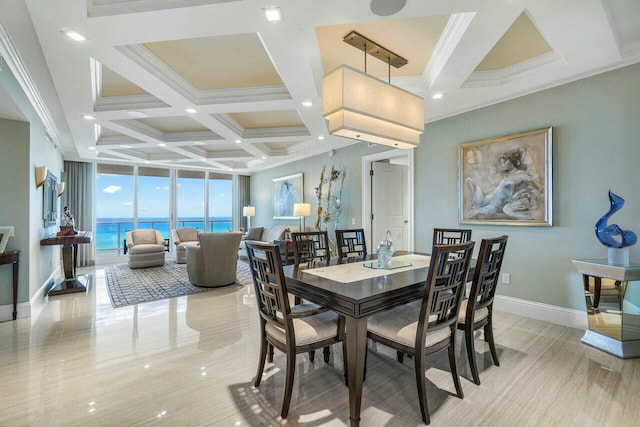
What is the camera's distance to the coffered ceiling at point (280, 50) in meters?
1.93

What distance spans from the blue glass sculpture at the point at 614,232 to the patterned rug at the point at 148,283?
182 inches

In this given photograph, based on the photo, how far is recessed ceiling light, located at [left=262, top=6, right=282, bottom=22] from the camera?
189cm

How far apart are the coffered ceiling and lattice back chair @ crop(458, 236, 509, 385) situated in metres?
1.65

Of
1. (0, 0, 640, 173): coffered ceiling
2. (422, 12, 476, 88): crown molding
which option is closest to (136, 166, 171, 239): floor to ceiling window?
(0, 0, 640, 173): coffered ceiling

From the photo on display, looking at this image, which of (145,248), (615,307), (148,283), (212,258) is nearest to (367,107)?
(615,307)

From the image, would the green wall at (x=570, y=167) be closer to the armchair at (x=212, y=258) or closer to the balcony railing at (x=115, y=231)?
the armchair at (x=212, y=258)

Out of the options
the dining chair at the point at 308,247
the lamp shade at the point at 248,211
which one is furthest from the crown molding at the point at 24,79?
the lamp shade at the point at 248,211

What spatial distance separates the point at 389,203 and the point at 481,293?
11.6ft

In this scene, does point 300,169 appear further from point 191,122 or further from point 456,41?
point 456,41

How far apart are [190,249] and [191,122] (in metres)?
2.12

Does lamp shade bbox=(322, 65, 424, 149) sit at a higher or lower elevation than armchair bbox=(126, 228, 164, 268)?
higher

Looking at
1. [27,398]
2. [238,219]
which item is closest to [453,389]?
[27,398]

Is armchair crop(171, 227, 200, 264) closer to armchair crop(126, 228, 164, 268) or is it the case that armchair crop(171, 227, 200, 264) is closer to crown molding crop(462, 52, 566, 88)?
armchair crop(126, 228, 164, 268)

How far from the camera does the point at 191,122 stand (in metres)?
4.80
